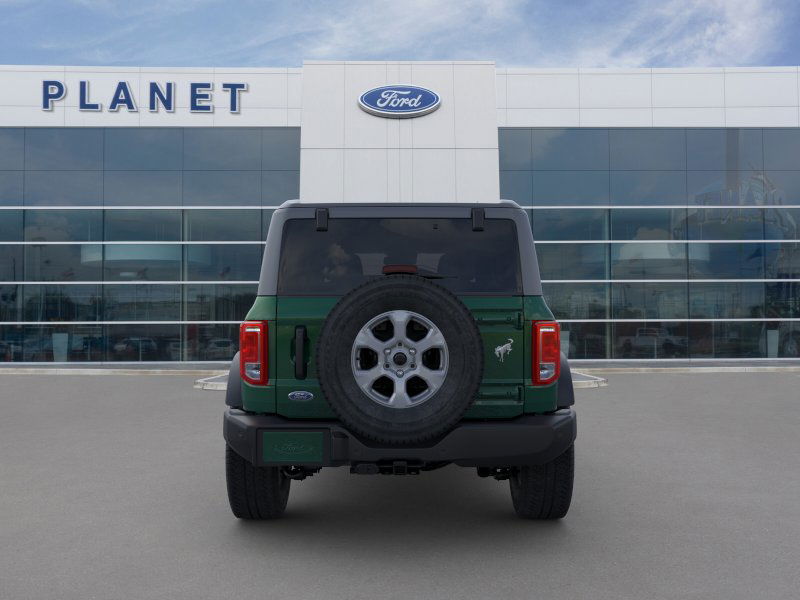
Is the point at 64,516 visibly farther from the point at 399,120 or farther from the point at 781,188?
the point at 781,188

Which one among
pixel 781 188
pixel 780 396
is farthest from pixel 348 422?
pixel 781 188

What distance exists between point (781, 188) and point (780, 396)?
12.3 metres

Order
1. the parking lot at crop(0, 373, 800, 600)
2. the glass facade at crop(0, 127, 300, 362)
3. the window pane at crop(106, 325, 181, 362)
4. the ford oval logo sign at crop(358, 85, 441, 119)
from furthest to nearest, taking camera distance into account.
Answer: the glass facade at crop(0, 127, 300, 362), the window pane at crop(106, 325, 181, 362), the ford oval logo sign at crop(358, 85, 441, 119), the parking lot at crop(0, 373, 800, 600)

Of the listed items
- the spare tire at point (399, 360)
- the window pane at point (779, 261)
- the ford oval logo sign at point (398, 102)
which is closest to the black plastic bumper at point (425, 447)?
the spare tire at point (399, 360)

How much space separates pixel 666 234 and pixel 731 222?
225cm

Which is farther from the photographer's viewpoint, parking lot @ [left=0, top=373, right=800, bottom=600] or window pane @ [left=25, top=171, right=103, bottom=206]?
window pane @ [left=25, top=171, right=103, bottom=206]

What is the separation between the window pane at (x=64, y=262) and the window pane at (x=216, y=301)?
3.10m

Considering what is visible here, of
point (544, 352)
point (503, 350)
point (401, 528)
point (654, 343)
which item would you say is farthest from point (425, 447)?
point (654, 343)

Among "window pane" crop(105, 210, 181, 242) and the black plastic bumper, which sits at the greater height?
"window pane" crop(105, 210, 181, 242)

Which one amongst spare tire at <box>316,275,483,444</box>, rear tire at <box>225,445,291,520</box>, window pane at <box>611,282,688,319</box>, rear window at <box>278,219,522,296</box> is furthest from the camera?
window pane at <box>611,282,688,319</box>

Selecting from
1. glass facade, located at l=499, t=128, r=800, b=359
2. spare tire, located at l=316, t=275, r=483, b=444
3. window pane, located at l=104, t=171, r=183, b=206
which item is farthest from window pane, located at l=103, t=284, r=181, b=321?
spare tire, located at l=316, t=275, r=483, b=444

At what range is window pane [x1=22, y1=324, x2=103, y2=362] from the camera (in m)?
22.2

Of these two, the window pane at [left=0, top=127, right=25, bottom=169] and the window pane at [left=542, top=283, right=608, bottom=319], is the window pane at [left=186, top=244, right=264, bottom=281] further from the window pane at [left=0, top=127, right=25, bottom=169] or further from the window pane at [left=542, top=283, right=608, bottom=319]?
the window pane at [left=542, top=283, right=608, bottom=319]

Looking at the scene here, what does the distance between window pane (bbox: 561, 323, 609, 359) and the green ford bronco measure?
18.0 metres
